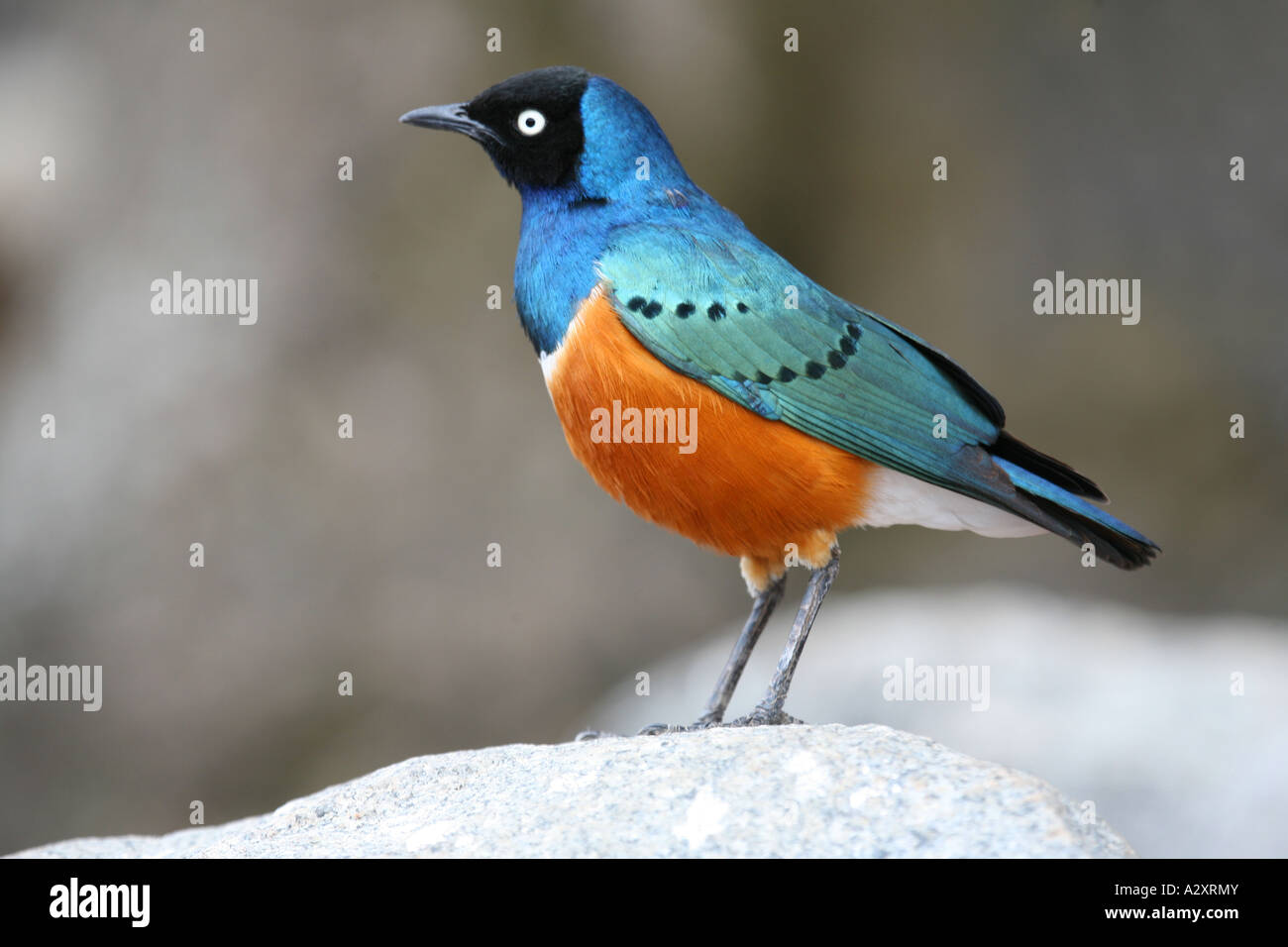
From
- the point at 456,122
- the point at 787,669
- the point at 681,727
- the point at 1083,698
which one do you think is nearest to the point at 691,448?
the point at 787,669

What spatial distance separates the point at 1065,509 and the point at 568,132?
8.66ft

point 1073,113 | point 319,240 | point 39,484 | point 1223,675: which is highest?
point 1073,113

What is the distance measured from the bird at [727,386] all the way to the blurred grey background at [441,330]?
141 inches

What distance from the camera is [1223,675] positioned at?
828 centimetres

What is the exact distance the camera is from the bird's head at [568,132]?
5.56m

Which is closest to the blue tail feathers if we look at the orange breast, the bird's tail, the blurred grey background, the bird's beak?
the bird's tail

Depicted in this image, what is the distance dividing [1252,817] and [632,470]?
4139 millimetres

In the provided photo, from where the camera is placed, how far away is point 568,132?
18.3 ft

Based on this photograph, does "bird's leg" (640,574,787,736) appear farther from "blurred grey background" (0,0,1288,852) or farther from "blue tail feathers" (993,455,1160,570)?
"blurred grey background" (0,0,1288,852)

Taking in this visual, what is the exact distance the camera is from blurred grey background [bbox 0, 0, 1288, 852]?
31.1 ft

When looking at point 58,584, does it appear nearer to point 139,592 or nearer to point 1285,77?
point 139,592

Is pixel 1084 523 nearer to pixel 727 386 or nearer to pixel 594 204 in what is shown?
pixel 727 386

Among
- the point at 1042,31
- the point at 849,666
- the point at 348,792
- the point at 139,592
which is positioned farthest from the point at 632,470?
the point at 1042,31
